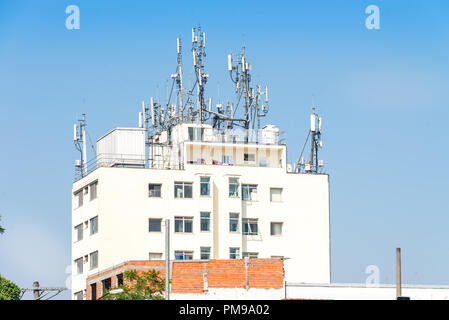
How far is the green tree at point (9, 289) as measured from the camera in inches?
4914

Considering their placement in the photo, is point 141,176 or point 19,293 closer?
point 141,176

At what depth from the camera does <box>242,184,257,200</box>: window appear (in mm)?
109800

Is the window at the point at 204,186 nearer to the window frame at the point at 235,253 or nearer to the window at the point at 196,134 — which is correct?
the window frame at the point at 235,253

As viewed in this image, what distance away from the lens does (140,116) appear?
4705 inches

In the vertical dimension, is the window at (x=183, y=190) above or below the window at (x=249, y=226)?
above

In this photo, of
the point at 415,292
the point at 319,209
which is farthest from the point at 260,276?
the point at 319,209

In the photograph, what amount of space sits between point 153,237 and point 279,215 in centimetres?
1366

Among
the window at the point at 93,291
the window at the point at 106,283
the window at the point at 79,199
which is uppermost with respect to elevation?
the window at the point at 79,199

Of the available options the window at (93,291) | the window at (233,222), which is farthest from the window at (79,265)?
the window at (233,222)

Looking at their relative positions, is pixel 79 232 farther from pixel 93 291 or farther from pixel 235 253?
pixel 235 253

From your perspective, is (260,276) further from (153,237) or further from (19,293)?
(19,293)

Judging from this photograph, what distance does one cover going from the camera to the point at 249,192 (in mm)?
110000

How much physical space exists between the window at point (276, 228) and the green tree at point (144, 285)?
27.3 metres
